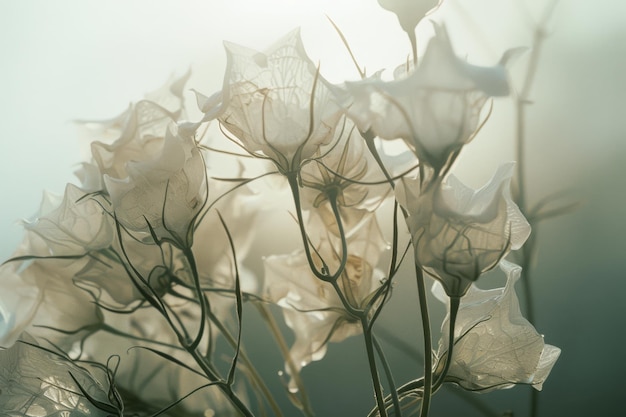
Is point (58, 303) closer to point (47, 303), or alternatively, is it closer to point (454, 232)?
point (47, 303)

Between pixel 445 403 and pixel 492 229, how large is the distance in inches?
19.8

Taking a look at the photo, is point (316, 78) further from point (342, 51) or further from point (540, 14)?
point (540, 14)

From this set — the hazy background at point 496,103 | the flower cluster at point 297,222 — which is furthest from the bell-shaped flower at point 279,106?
the hazy background at point 496,103

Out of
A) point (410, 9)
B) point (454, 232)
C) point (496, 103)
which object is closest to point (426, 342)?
point (454, 232)

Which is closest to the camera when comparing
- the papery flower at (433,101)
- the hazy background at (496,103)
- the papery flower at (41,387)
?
the papery flower at (433,101)

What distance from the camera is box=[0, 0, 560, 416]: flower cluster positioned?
0.33 m

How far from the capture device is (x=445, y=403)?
791 millimetres

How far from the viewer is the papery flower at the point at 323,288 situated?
440mm

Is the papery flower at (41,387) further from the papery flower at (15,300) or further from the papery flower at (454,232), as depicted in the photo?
the papery flower at (454,232)

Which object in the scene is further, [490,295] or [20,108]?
[20,108]

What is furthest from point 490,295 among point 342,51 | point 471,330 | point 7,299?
point 342,51

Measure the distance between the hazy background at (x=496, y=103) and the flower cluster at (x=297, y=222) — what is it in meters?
0.32

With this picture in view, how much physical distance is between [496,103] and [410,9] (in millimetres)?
454

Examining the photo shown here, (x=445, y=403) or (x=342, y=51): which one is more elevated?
(x=342, y=51)
